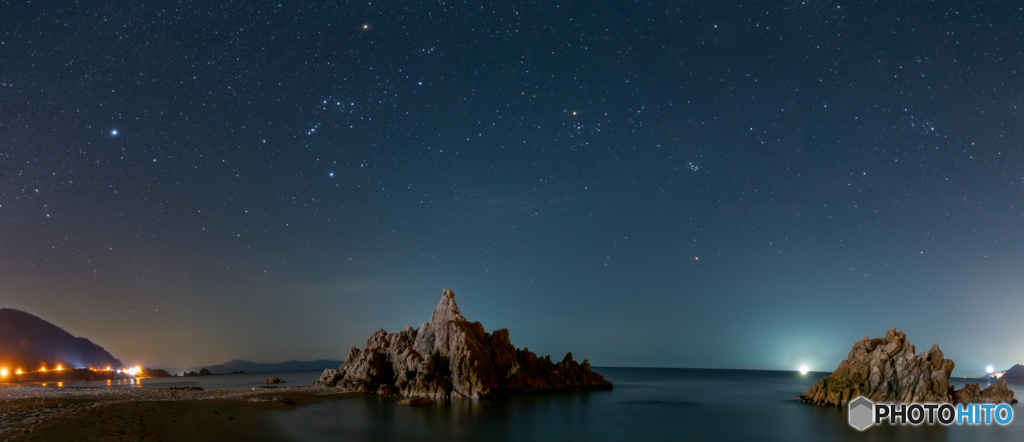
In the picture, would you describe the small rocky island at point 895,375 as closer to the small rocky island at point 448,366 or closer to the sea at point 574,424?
the sea at point 574,424

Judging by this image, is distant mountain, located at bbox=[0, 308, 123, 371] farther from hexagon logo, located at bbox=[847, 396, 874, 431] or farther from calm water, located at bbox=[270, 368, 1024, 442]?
hexagon logo, located at bbox=[847, 396, 874, 431]

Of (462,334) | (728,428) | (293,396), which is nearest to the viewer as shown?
(728,428)

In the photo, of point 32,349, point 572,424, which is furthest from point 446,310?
point 32,349

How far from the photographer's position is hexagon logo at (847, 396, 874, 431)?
4049 centimetres

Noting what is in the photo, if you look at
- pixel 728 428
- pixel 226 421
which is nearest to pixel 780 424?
pixel 728 428

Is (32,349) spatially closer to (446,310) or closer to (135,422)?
(446,310)

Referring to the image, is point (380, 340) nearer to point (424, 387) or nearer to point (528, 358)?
point (424, 387)

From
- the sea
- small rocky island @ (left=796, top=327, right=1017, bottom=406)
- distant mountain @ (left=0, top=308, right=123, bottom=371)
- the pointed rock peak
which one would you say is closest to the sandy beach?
the sea

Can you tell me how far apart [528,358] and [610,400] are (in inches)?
527

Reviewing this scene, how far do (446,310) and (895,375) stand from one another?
50.4m

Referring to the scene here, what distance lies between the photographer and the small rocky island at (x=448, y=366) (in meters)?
59.6

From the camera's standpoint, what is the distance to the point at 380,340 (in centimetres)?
7138

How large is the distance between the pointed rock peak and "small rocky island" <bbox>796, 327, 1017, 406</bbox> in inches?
1772

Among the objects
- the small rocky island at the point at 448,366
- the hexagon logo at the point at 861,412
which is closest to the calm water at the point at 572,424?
the hexagon logo at the point at 861,412
